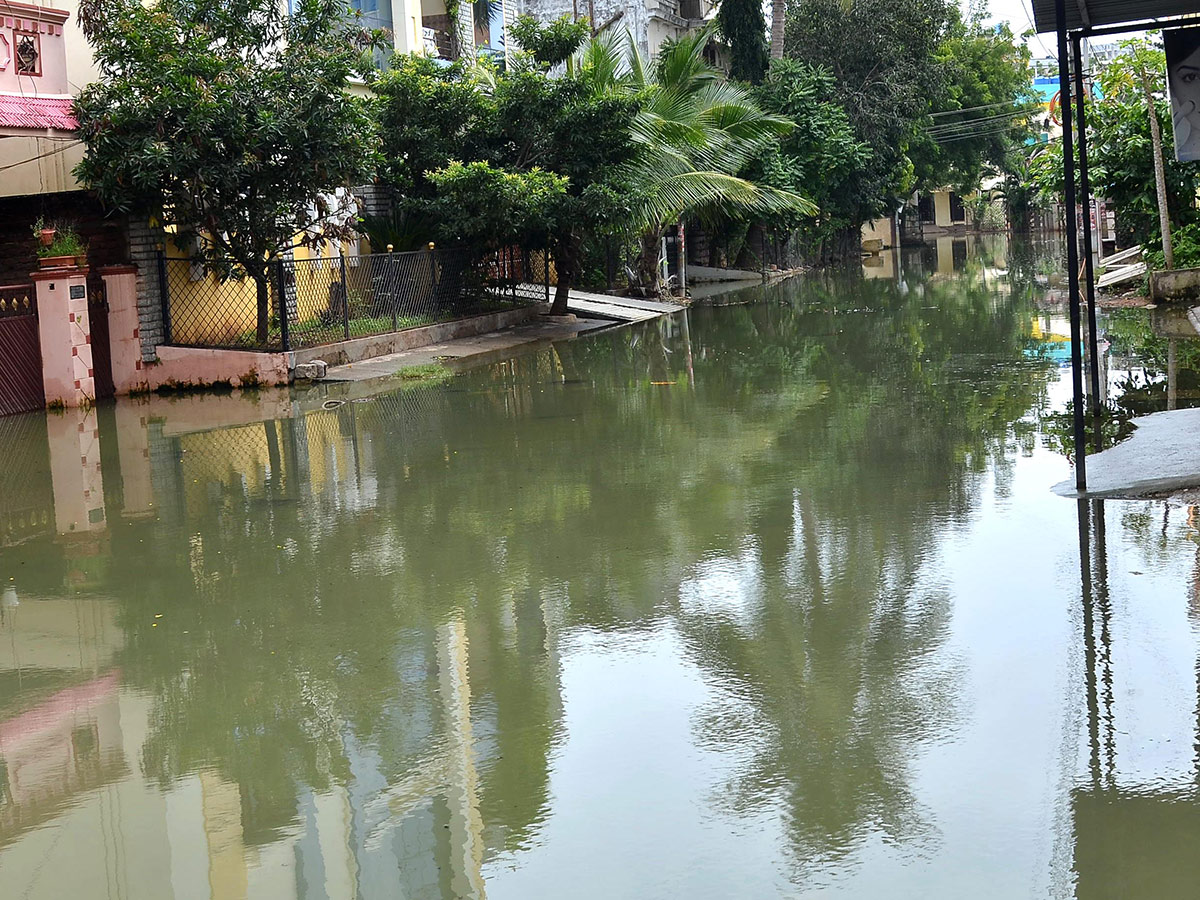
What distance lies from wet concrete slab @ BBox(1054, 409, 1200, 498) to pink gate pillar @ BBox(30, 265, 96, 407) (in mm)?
11841

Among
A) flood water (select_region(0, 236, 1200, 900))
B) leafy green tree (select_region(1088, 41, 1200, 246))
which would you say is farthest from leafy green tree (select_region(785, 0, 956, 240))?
flood water (select_region(0, 236, 1200, 900))

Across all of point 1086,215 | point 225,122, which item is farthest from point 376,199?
point 1086,215

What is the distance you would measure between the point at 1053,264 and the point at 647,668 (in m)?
37.0

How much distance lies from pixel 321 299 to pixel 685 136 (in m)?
11.3

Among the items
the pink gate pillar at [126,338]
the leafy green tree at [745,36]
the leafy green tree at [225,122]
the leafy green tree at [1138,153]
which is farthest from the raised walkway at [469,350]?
the leafy green tree at [745,36]

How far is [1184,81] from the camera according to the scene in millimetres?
8680

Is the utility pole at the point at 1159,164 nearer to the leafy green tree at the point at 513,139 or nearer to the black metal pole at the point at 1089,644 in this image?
the leafy green tree at the point at 513,139

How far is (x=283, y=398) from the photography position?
1648 cm

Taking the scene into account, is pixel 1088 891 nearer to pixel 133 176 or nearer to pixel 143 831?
pixel 143 831

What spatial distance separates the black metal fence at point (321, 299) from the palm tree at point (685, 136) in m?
3.91

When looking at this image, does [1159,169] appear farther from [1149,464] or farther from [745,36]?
[745,36]

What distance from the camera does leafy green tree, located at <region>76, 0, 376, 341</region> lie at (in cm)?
1634

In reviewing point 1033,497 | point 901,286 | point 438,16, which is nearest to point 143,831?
point 1033,497

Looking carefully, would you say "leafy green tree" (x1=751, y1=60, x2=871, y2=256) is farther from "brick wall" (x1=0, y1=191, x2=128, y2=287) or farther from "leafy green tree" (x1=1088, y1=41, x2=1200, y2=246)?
"brick wall" (x1=0, y1=191, x2=128, y2=287)
